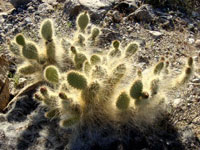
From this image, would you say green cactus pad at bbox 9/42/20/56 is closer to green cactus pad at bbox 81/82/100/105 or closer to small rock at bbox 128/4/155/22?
green cactus pad at bbox 81/82/100/105

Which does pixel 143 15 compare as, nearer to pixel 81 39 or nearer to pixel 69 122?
pixel 81 39

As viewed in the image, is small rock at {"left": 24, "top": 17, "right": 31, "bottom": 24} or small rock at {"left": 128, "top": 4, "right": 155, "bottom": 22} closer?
small rock at {"left": 128, "top": 4, "right": 155, "bottom": 22}

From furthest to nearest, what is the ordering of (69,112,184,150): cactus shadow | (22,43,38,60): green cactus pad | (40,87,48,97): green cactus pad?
(22,43,38,60): green cactus pad
(69,112,184,150): cactus shadow
(40,87,48,97): green cactus pad

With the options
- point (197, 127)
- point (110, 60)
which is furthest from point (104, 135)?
point (197, 127)

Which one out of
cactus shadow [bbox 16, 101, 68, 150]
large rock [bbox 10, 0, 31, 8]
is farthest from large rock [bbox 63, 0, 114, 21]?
cactus shadow [bbox 16, 101, 68, 150]

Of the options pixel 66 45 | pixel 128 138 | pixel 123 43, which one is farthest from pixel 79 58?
pixel 123 43
